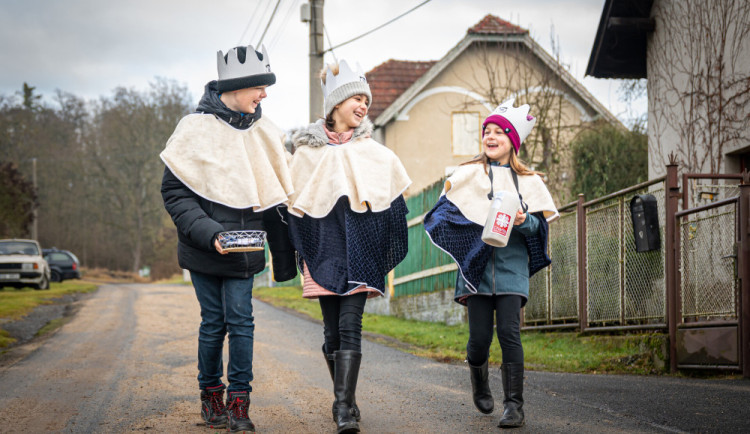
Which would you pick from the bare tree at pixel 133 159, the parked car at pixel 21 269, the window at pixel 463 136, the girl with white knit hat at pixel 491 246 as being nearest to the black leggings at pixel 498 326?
the girl with white knit hat at pixel 491 246

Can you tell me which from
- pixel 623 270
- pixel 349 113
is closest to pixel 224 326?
pixel 349 113

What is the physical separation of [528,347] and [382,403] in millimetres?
4411

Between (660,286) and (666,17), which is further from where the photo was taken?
(666,17)

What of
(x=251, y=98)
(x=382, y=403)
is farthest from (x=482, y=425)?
(x=251, y=98)

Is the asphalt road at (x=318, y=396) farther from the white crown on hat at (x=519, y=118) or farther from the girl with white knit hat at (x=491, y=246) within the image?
the white crown on hat at (x=519, y=118)

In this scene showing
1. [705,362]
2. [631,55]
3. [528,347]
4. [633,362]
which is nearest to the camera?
[705,362]

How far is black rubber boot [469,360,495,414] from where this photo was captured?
4754mm

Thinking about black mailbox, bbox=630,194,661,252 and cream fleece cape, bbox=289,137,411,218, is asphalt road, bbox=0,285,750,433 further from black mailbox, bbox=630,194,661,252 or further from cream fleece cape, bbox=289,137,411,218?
black mailbox, bbox=630,194,661,252

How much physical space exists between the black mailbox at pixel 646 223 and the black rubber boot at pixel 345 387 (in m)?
4.19

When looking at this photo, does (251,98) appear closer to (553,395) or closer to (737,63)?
(553,395)

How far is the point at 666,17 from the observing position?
38.9ft

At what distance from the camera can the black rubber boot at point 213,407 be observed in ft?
14.7

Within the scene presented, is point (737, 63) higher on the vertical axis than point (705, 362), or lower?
higher

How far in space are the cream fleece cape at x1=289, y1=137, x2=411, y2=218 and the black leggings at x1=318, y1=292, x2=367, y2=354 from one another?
51 cm
